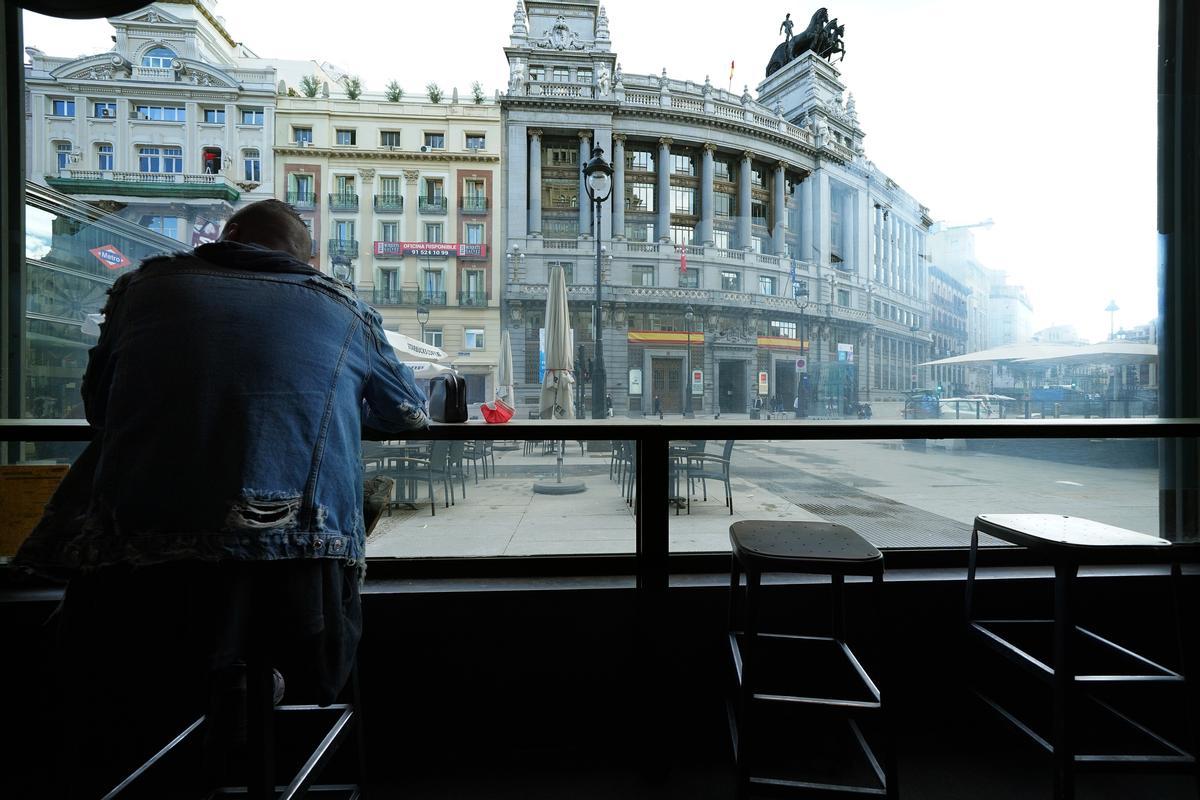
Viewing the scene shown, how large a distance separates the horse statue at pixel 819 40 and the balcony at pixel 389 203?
13.0 metres

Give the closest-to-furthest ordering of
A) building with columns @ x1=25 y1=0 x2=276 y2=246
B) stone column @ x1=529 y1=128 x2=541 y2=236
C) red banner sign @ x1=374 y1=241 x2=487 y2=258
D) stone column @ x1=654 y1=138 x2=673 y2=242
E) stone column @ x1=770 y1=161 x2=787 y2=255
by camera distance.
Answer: building with columns @ x1=25 y1=0 x2=276 y2=246 → red banner sign @ x1=374 y1=241 x2=487 y2=258 → stone column @ x1=529 y1=128 x2=541 y2=236 → stone column @ x1=654 y1=138 x2=673 y2=242 → stone column @ x1=770 y1=161 x2=787 y2=255

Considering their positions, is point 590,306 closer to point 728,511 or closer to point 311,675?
point 728,511

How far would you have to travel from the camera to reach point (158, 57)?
6.90 meters

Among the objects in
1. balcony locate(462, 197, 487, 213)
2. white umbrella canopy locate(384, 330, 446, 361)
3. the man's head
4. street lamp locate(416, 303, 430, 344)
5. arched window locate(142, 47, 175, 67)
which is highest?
balcony locate(462, 197, 487, 213)

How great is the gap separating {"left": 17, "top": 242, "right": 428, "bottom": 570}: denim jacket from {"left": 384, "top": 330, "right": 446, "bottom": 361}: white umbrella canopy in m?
4.76

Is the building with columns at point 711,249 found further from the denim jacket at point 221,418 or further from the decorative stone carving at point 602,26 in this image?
the denim jacket at point 221,418

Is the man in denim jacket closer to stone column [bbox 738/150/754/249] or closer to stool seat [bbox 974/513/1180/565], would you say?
stool seat [bbox 974/513/1180/565]

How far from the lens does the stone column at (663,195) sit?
19984 millimetres

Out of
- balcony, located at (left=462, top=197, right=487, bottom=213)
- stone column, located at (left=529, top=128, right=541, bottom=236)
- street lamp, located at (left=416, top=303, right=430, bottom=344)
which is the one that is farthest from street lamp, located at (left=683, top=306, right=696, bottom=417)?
street lamp, located at (left=416, top=303, right=430, bottom=344)

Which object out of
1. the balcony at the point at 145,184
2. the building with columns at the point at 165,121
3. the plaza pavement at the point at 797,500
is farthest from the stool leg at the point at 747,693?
the balcony at the point at 145,184

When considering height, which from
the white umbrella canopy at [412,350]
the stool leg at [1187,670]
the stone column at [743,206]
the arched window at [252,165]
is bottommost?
the stool leg at [1187,670]

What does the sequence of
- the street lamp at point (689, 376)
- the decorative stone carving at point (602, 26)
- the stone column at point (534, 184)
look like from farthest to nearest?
the street lamp at point (689, 376) < the stone column at point (534, 184) < the decorative stone carving at point (602, 26)

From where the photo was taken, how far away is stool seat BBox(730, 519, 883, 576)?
94cm

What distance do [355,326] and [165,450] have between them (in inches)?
11.4
